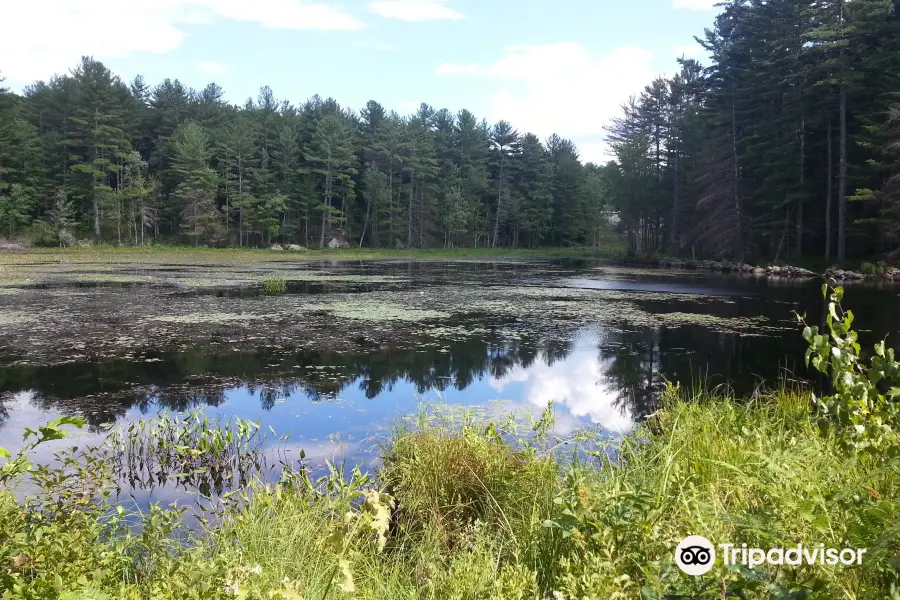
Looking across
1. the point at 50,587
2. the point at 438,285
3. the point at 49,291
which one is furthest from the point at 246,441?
the point at 438,285

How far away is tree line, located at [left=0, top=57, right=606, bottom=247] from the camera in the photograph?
53.1 m

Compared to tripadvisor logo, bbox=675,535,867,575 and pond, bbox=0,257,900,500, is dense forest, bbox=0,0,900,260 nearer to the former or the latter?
pond, bbox=0,257,900,500

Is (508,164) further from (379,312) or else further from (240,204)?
(379,312)

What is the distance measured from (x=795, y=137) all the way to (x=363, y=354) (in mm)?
31314

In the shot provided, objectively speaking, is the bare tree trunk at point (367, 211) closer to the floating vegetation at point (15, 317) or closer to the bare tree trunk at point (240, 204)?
the bare tree trunk at point (240, 204)

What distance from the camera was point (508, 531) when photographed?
12.9ft

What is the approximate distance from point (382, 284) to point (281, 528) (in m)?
22.5

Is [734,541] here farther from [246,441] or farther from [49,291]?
[49,291]

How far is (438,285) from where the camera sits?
25.9m

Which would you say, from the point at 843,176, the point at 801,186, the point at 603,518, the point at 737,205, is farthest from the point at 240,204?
the point at 603,518

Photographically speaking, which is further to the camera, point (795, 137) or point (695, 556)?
point (795, 137)

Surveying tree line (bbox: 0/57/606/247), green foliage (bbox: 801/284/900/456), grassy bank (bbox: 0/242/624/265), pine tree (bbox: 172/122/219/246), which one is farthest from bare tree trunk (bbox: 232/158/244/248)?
green foliage (bbox: 801/284/900/456)

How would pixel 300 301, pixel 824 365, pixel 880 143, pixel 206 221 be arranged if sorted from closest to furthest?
pixel 824 365 < pixel 300 301 < pixel 880 143 < pixel 206 221

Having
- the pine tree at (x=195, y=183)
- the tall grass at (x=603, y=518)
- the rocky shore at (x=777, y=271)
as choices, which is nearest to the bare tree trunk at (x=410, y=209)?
the pine tree at (x=195, y=183)
